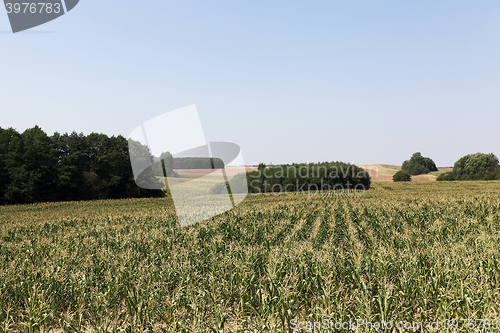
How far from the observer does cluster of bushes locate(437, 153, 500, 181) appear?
10393cm

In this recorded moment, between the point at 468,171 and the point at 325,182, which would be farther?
the point at 468,171

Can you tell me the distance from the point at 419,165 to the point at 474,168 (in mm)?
32997

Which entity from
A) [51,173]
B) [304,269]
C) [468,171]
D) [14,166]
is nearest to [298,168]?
[51,173]

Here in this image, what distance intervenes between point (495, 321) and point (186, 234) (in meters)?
10.3

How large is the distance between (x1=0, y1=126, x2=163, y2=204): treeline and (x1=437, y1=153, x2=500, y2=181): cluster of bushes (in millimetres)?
114295

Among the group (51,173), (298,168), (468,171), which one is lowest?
(468,171)

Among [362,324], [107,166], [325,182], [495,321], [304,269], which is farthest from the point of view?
[325,182]

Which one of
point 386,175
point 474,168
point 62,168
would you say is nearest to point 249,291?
point 62,168

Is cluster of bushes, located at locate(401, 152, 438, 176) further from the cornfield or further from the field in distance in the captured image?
the cornfield

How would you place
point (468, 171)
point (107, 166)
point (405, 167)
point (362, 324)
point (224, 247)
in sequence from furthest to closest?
point (405, 167), point (468, 171), point (107, 166), point (224, 247), point (362, 324)

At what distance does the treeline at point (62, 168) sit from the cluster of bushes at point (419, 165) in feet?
449

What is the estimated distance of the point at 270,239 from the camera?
1072cm

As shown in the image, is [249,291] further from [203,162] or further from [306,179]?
[306,179]

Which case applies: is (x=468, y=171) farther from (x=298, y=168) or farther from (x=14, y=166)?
(x=14, y=166)
